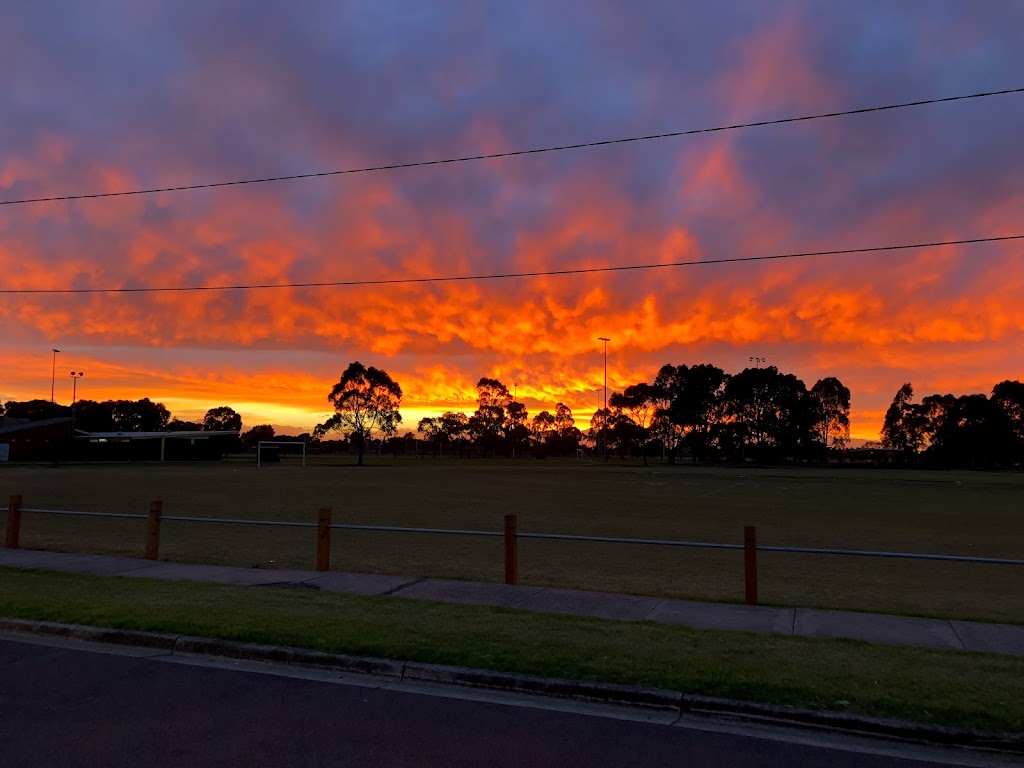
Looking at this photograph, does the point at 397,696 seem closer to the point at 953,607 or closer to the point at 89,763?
the point at 89,763

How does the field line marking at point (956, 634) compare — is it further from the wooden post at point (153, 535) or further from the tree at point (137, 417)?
the tree at point (137, 417)

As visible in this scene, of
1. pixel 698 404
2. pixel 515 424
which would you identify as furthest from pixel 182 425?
pixel 698 404


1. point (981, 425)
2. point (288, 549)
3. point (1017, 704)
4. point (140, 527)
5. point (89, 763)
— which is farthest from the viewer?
point (981, 425)

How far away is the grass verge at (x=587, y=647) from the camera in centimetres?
611

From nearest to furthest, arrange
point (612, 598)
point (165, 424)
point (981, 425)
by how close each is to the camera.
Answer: point (612, 598)
point (981, 425)
point (165, 424)

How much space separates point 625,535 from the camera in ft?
62.1

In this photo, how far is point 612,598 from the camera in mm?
10289

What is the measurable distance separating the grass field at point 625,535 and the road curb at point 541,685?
5.14 m

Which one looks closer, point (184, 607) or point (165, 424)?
point (184, 607)

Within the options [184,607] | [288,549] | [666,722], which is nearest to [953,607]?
[666,722]

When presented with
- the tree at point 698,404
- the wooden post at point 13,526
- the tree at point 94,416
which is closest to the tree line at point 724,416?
the tree at point 698,404

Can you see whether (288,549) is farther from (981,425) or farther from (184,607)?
(981,425)

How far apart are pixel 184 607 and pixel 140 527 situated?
38.8 ft

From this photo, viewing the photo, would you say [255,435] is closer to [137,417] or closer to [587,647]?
[137,417]
